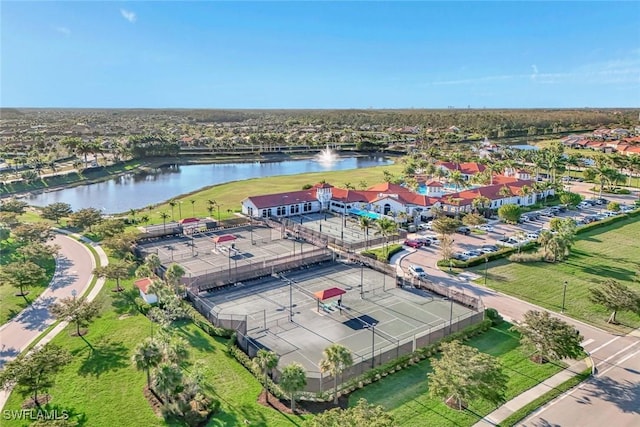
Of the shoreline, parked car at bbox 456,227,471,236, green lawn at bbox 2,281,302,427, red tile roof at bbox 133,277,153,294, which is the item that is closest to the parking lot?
parked car at bbox 456,227,471,236

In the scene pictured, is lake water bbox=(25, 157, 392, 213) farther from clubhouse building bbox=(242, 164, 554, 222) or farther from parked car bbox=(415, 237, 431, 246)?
parked car bbox=(415, 237, 431, 246)

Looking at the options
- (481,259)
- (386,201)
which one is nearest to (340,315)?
(481,259)

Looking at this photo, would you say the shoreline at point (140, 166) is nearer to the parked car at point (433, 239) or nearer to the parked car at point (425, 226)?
the parked car at point (425, 226)

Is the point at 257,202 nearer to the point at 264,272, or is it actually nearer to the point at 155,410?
the point at 264,272

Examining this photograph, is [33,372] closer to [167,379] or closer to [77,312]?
[167,379]

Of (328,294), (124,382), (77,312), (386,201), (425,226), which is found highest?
(386,201)

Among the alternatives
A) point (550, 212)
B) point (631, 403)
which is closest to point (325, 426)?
point (631, 403)

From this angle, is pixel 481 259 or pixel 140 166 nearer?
pixel 481 259
